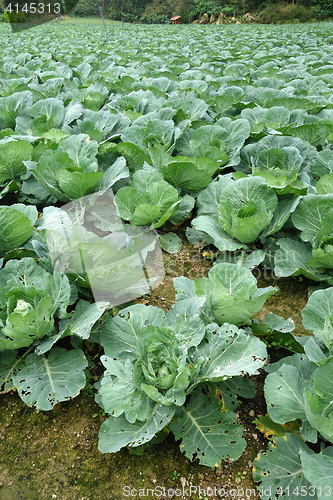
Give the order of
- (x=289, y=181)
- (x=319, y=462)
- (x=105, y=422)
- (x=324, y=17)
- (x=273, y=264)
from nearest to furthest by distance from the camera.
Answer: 1. (x=319, y=462)
2. (x=105, y=422)
3. (x=273, y=264)
4. (x=289, y=181)
5. (x=324, y=17)

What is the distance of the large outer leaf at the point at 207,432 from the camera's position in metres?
1.57

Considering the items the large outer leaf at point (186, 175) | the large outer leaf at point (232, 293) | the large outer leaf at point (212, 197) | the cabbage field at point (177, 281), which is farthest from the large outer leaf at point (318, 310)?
the large outer leaf at point (186, 175)

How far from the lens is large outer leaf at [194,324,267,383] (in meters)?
1.65

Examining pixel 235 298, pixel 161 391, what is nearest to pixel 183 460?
pixel 161 391

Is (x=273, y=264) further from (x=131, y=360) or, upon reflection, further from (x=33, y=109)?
(x=33, y=109)

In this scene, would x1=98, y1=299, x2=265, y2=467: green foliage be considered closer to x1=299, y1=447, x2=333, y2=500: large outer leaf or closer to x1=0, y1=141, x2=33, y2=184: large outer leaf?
x1=299, y1=447, x2=333, y2=500: large outer leaf

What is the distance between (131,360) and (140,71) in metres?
7.15

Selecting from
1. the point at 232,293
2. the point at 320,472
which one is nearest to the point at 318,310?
the point at 232,293

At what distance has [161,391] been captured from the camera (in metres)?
1.70

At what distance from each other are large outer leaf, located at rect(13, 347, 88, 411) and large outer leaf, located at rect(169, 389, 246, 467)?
591 mm

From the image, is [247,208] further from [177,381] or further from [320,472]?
[320,472]

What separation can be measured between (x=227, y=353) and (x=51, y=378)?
3.31 feet

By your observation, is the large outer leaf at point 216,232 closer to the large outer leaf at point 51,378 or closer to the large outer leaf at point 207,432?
the large outer leaf at point 207,432

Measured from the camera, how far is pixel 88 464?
1640mm
